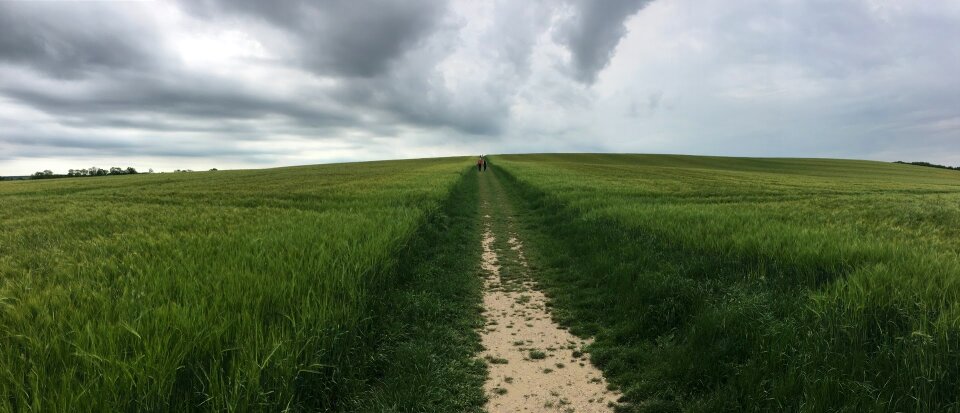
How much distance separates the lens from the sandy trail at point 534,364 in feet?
13.3

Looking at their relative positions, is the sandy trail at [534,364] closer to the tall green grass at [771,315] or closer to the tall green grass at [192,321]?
the tall green grass at [771,315]

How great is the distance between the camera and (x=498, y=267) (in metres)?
8.98

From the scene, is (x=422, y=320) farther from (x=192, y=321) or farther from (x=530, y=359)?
(x=192, y=321)

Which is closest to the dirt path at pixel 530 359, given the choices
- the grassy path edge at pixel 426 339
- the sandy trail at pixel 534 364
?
the sandy trail at pixel 534 364

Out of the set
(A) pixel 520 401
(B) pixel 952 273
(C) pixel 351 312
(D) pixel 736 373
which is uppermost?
(B) pixel 952 273

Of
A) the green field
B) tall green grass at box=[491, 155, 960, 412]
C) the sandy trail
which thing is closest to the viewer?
the green field

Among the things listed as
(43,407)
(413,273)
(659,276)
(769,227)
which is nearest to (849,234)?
(769,227)

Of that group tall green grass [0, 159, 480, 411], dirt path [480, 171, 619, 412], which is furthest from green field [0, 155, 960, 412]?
dirt path [480, 171, 619, 412]

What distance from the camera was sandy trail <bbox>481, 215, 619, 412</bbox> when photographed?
13.3ft

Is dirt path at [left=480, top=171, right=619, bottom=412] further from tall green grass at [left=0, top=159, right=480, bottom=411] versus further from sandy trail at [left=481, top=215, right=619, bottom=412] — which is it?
tall green grass at [left=0, top=159, right=480, bottom=411]

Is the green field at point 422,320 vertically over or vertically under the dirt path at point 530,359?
over

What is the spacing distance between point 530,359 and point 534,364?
0.40 feet

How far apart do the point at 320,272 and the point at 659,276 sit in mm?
5141

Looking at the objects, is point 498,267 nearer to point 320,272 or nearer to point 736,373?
point 320,272
